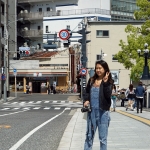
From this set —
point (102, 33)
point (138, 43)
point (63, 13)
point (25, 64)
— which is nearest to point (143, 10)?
point (138, 43)

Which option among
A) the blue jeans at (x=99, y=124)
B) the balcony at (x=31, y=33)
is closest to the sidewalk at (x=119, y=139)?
the blue jeans at (x=99, y=124)

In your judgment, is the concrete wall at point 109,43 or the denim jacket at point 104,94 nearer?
the denim jacket at point 104,94

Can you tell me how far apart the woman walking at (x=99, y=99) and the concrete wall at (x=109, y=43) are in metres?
52.4

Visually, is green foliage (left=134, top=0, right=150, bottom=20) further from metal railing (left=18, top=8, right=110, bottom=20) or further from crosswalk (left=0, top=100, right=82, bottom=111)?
metal railing (left=18, top=8, right=110, bottom=20)

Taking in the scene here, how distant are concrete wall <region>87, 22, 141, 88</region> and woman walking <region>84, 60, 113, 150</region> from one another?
52.4 meters

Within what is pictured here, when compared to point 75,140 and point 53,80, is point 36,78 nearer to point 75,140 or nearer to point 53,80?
point 53,80

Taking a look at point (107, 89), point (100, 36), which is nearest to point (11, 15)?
point (100, 36)

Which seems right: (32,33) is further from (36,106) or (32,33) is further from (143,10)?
(36,106)

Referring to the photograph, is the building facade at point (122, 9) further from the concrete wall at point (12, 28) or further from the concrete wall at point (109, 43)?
the concrete wall at point (109, 43)

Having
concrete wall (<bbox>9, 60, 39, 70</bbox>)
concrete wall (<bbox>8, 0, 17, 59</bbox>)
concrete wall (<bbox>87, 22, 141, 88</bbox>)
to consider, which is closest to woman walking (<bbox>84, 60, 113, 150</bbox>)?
concrete wall (<bbox>87, 22, 141, 88</bbox>)

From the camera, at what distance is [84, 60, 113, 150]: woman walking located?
845 cm

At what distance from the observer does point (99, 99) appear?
847 centimetres

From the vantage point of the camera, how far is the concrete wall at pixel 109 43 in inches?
2398

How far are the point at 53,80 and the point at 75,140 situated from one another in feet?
201
